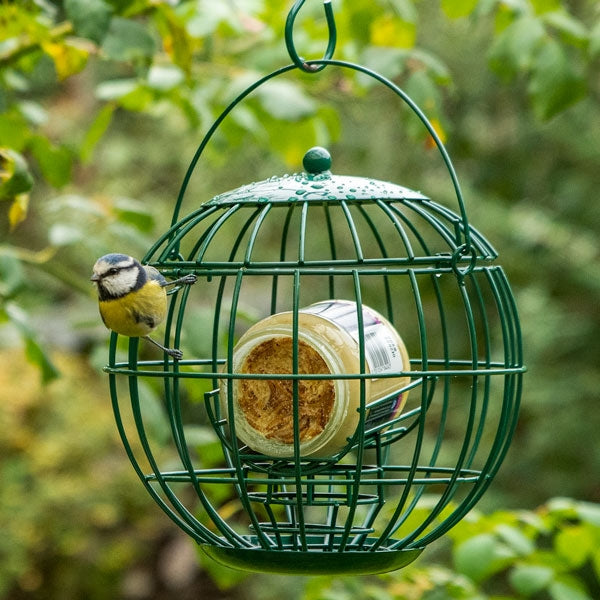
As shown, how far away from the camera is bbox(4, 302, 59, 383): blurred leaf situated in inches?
95.6

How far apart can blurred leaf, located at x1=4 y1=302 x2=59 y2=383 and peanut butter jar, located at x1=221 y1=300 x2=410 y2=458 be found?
0.64 meters

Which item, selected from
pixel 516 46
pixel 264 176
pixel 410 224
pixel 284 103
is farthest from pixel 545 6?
pixel 264 176

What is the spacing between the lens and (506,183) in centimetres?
645

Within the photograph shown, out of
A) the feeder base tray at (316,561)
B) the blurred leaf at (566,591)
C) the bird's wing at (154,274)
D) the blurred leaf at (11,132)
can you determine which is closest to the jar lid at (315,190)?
the bird's wing at (154,274)

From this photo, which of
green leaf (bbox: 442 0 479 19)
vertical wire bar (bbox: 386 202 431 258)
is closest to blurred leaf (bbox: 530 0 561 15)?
green leaf (bbox: 442 0 479 19)

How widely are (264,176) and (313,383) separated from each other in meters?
4.44

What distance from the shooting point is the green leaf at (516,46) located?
259 cm

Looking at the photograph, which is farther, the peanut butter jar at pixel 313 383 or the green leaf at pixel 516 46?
the green leaf at pixel 516 46

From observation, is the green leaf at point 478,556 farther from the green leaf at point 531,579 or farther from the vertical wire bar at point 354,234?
the vertical wire bar at point 354,234

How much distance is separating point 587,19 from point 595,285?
1.59m

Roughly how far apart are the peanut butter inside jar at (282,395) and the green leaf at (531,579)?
830mm

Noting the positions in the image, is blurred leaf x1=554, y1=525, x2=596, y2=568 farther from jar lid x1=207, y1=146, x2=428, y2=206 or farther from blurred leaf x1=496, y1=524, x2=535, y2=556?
jar lid x1=207, y1=146, x2=428, y2=206

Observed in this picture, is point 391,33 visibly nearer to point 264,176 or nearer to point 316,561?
point 316,561

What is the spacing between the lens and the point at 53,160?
273 cm
